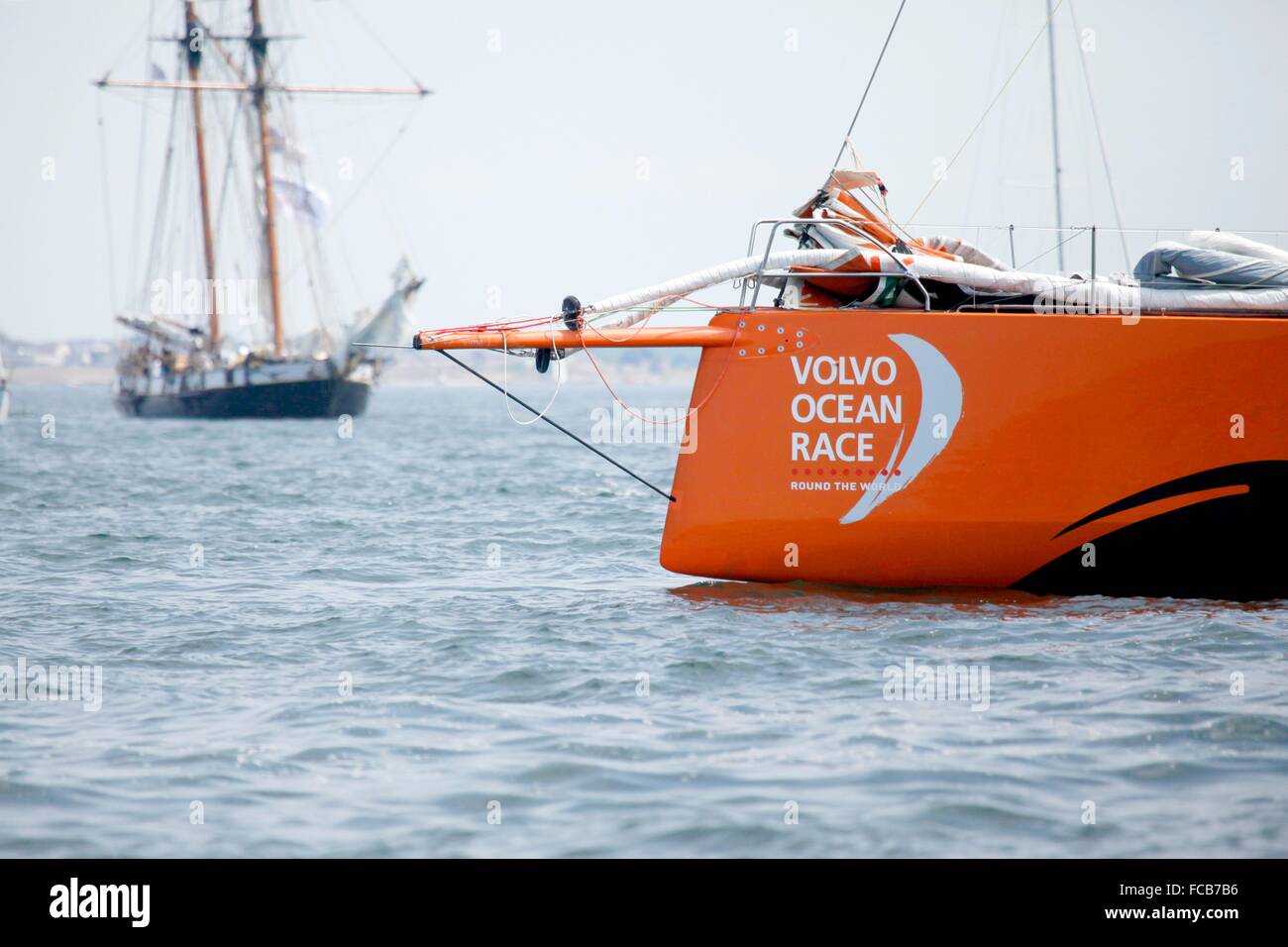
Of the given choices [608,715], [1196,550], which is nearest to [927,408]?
[1196,550]

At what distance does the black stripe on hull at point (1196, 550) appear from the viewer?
9.55m

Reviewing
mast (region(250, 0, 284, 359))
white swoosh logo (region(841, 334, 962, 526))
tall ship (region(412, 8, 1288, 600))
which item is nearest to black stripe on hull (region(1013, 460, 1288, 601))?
tall ship (region(412, 8, 1288, 600))

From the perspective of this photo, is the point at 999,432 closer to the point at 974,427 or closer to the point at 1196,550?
the point at 974,427

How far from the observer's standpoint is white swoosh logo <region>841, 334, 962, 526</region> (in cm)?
942

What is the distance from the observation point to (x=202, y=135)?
5219cm

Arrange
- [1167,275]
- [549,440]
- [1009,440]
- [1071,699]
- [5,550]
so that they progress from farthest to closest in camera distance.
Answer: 1. [549,440]
2. [5,550]
3. [1167,275]
4. [1009,440]
5. [1071,699]

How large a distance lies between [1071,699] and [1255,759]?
108cm

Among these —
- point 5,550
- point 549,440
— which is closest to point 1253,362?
Result: point 5,550

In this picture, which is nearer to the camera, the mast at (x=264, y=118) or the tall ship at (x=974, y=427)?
the tall ship at (x=974, y=427)

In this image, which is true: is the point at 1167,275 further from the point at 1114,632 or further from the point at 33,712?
the point at 33,712

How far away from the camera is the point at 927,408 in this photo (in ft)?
30.9

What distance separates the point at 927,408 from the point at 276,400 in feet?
156

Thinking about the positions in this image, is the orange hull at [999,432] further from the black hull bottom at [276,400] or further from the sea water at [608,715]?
the black hull bottom at [276,400]

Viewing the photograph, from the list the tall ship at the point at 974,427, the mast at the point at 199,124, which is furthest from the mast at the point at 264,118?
the tall ship at the point at 974,427
